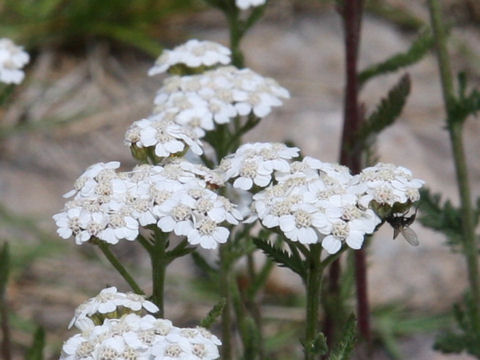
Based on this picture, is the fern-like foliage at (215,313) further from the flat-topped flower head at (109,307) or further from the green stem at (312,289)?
the green stem at (312,289)

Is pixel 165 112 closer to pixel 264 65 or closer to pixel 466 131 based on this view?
pixel 466 131

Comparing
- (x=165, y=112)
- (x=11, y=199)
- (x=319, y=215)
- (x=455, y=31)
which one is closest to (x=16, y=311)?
(x=11, y=199)

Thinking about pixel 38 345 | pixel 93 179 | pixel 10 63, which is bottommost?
pixel 38 345

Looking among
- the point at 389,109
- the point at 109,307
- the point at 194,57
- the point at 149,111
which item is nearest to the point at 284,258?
the point at 109,307

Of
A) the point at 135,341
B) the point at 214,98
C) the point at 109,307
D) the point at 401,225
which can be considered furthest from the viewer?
the point at 214,98

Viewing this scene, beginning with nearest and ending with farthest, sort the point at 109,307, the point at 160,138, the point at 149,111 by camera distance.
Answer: the point at 109,307 → the point at 160,138 → the point at 149,111

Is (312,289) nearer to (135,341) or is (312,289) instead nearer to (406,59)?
(135,341)
